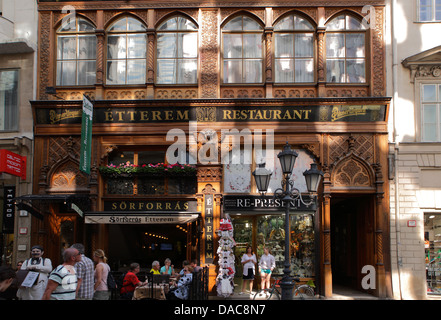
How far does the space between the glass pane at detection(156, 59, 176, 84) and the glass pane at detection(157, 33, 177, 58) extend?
22 centimetres

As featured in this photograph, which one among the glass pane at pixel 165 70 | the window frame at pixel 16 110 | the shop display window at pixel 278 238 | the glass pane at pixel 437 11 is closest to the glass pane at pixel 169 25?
the glass pane at pixel 165 70

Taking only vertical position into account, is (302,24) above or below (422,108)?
above

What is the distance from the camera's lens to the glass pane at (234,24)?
59.1ft

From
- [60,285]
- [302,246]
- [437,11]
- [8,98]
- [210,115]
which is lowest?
[302,246]

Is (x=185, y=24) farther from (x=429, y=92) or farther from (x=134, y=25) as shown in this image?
(x=429, y=92)

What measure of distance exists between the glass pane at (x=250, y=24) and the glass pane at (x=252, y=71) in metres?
1.19

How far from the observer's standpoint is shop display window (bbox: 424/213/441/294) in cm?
1672

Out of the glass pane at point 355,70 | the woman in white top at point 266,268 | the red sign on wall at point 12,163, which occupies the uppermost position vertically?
the glass pane at point 355,70

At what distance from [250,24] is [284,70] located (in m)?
2.05

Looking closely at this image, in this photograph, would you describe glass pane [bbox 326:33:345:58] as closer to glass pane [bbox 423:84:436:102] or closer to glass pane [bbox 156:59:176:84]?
glass pane [bbox 423:84:436:102]

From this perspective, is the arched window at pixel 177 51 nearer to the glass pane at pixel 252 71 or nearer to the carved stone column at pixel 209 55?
the carved stone column at pixel 209 55

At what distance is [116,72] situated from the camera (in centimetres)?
1806

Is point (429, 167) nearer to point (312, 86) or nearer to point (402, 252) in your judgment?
point (402, 252)

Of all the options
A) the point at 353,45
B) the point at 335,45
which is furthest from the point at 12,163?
the point at 353,45
